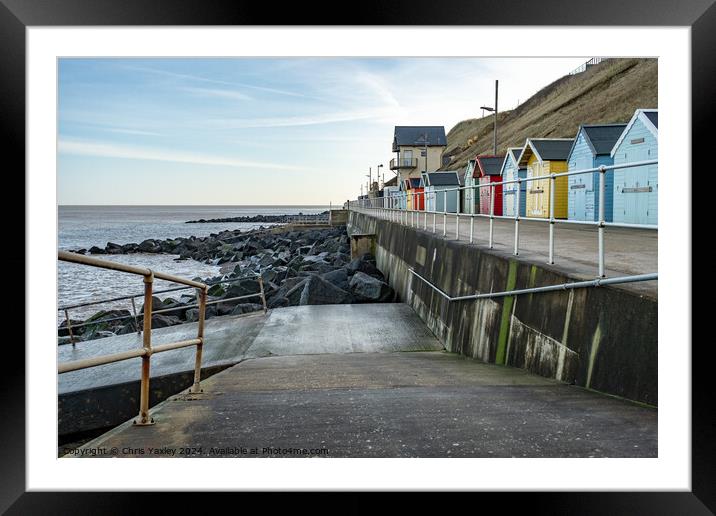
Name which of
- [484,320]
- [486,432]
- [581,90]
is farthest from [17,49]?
[581,90]

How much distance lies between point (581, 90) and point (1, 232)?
66.6 metres

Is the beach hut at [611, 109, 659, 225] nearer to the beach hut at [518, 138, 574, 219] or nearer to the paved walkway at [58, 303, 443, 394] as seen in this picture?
the beach hut at [518, 138, 574, 219]

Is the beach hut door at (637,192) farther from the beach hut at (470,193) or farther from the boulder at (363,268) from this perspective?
the beach hut at (470,193)

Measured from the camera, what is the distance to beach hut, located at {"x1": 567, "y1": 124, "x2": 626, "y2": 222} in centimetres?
1583

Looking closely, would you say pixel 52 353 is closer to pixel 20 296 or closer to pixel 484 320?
pixel 20 296

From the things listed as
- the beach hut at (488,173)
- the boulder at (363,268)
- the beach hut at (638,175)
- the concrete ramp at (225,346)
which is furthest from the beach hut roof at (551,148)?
the concrete ramp at (225,346)

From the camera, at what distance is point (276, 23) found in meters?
3.06

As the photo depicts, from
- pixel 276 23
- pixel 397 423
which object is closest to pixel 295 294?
pixel 397 423

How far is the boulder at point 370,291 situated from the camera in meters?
13.3

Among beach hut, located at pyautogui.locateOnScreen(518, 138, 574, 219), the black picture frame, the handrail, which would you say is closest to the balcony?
beach hut, located at pyautogui.locateOnScreen(518, 138, 574, 219)

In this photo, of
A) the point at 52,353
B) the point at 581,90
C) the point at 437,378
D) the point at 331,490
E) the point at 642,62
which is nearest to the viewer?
the point at 331,490

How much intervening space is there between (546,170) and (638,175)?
6.11 meters

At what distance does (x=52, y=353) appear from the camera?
325cm

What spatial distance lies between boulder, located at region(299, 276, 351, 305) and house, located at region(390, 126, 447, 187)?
48.3m
